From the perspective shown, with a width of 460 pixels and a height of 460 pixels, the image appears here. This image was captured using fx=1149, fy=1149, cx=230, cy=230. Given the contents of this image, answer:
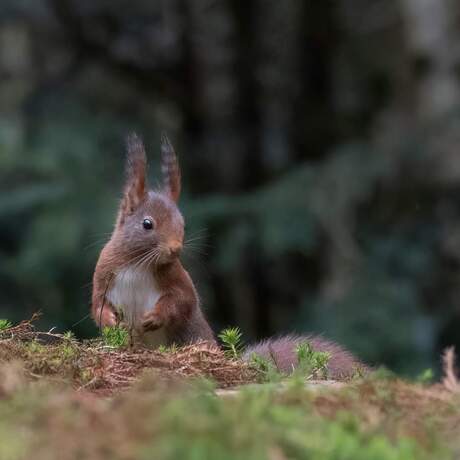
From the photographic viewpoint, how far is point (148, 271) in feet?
16.8

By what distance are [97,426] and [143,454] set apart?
224mm

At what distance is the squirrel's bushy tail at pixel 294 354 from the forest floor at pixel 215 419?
960mm

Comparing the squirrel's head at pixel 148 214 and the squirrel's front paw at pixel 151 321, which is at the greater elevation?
the squirrel's head at pixel 148 214

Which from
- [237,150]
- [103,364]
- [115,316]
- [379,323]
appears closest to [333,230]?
[379,323]

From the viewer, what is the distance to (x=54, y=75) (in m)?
12.2

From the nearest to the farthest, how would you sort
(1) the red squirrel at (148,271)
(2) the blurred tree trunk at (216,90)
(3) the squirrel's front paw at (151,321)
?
(3) the squirrel's front paw at (151,321), (1) the red squirrel at (148,271), (2) the blurred tree trunk at (216,90)

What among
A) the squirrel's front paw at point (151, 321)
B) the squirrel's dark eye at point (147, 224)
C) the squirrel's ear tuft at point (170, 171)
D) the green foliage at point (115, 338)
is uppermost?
the squirrel's ear tuft at point (170, 171)

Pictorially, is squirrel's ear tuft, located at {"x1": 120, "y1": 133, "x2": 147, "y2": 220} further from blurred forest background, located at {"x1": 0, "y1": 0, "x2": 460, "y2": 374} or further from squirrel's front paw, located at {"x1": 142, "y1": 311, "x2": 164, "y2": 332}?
blurred forest background, located at {"x1": 0, "y1": 0, "x2": 460, "y2": 374}

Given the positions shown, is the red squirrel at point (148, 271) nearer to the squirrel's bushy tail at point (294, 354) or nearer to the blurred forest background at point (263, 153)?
the squirrel's bushy tail at point (294, 354)

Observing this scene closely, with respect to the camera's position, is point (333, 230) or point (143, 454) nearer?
point (143, 454)

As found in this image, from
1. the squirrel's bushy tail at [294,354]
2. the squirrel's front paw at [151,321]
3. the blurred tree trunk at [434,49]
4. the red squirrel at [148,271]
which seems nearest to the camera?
the squirrel's bushy tail at [294,354]

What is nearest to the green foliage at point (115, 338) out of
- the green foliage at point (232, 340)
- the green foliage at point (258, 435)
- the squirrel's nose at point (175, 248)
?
the green foliage at point (232, 340)

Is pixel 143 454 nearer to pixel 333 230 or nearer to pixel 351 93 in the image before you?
pixel 333 230

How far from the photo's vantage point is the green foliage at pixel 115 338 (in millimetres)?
3322
